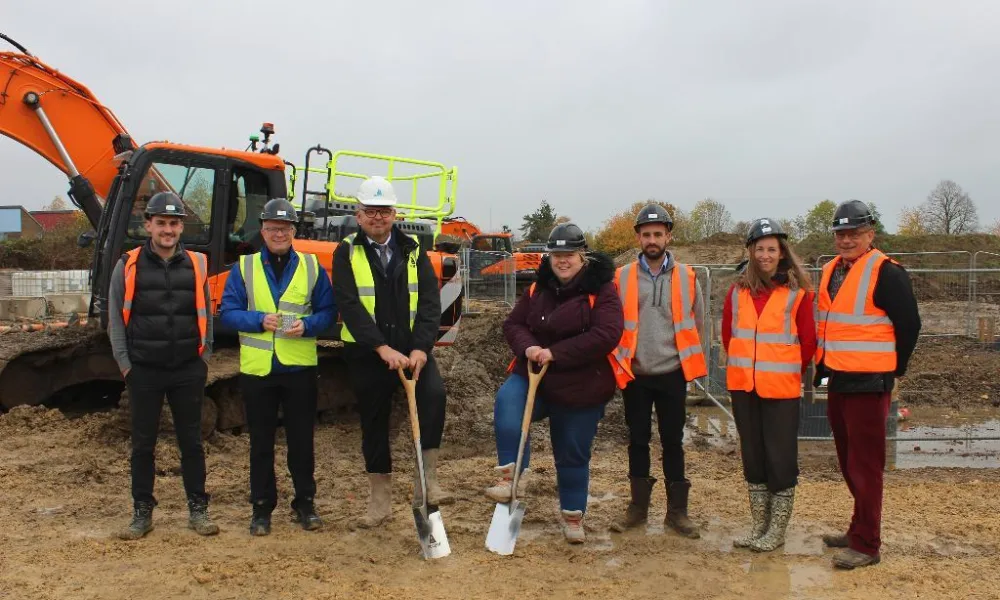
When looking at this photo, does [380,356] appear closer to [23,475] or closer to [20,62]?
[23,475]

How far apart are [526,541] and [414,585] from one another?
93cm

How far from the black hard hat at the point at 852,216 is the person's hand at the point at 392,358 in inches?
103

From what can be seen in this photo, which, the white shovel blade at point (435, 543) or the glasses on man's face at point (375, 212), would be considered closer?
the white shovel blade at point (435, 543)

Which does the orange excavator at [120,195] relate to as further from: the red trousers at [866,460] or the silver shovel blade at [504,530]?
the red trousers at [866,460]

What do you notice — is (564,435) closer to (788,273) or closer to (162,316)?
(788,273)

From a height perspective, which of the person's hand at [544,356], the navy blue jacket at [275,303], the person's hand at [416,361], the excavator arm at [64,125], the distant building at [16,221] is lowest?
the person's hand at [416,361]

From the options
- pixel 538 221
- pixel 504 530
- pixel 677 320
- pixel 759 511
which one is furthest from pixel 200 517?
pixel 538 221

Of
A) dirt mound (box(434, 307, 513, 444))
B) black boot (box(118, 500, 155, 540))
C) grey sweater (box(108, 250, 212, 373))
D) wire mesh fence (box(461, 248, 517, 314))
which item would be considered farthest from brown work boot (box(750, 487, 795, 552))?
wire mesh fence (box(461, 248, 517, 314))

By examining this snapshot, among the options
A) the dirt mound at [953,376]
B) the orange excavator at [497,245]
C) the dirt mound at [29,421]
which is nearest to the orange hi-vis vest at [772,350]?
the dirt mound at [29,421]

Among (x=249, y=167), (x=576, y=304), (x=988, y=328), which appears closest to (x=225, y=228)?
(x=249, y=167)

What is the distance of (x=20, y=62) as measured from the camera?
7.76m

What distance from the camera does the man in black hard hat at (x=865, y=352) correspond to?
4.35 metres

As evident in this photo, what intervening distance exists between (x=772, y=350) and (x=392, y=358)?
2.21 meters

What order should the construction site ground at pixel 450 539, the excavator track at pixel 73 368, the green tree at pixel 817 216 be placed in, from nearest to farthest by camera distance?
1. the construction site ground at pixel 450 539
2. the excavator track at pixel 73 368
3. the green tree at pixel 817 216
